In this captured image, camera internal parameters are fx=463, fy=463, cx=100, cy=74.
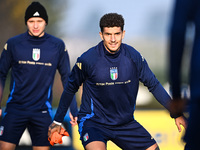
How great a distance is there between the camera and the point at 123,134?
4.59 meters

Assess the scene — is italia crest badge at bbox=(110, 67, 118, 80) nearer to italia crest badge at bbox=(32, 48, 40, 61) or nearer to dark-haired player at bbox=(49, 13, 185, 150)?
dark-haired player at bbox=(49, 13, 185, 150)

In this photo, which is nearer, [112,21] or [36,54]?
[112,21]

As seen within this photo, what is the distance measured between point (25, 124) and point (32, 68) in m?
0.68

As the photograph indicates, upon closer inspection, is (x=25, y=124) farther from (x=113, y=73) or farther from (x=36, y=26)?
(x=113, y=73)

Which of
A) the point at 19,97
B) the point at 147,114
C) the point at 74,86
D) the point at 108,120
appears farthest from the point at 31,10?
the point at 147,114

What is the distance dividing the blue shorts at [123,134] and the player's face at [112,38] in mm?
766

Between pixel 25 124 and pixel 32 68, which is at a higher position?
pixel 32 68

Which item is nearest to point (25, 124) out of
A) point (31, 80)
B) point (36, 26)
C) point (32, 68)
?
point (31, 80)

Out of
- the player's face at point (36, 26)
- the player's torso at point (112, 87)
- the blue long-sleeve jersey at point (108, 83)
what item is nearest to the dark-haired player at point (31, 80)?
the player's face at point (36, 26)

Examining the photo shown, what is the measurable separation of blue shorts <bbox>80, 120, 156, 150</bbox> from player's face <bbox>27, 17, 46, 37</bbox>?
150 cm

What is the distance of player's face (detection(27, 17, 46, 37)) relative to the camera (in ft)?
18.3

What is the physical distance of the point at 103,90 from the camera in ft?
15.0

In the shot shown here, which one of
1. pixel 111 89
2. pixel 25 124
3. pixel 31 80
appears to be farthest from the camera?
pixel 25 124

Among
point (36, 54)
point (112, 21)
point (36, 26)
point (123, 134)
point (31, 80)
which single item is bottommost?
point (123, 134)
